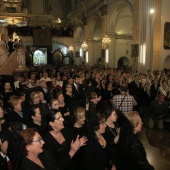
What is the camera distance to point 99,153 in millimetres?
3100

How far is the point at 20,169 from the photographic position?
2312mm

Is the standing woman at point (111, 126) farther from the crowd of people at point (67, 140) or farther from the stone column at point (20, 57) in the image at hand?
the stone column at point (20, 57)

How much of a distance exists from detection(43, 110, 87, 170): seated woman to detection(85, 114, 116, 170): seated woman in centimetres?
16

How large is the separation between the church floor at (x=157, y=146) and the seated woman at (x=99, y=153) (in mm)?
2017

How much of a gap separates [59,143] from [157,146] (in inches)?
146

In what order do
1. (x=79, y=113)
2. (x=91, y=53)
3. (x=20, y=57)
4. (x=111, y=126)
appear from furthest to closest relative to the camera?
(x=91, y=53)
(x=20, y=57)
(x=111, y=126)
(x=79, y=113)

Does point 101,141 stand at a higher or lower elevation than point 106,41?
lower

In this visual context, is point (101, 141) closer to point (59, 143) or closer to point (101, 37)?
point (59, 143)

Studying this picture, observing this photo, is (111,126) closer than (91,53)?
Yes

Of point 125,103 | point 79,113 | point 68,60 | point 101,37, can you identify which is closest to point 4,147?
point 79,113

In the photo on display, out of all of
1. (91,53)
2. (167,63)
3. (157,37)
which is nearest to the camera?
(157,37)

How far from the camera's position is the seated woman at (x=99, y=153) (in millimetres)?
3023

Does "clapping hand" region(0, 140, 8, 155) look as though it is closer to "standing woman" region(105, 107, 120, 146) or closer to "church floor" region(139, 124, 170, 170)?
"standing woman" region(105, 107, 120, 146)

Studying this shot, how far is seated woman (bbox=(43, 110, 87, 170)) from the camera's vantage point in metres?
2.79
